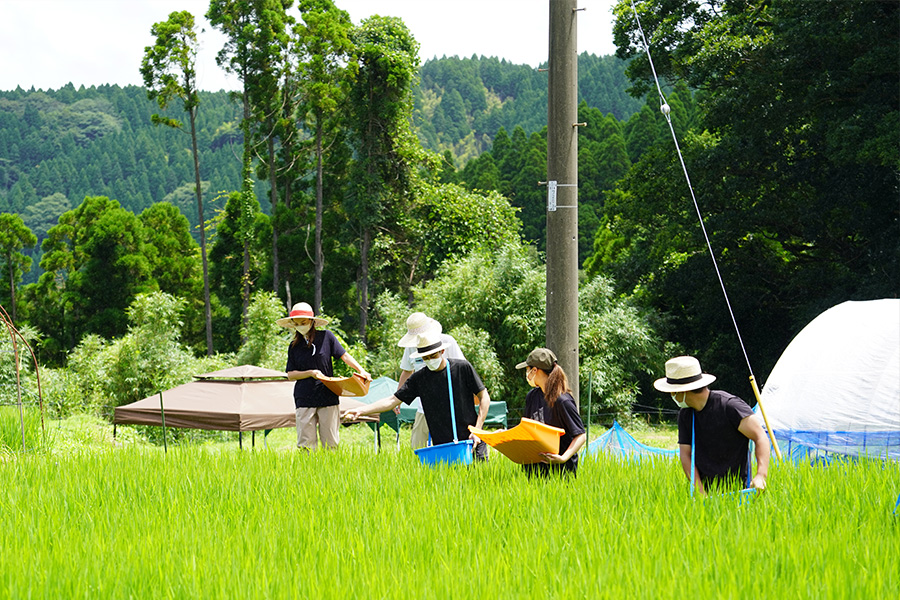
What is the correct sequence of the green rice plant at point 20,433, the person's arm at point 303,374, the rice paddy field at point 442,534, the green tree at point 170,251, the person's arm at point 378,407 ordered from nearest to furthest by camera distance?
the rice paddy field at point 442,534 → the person's arm at point 378,407 → the person's arm at point 303,374 → the green rice plant at point 20,433 → the green tree at point 170,251

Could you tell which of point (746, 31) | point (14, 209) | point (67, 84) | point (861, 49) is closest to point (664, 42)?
point (746, 31)

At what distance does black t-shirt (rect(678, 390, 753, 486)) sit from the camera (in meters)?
4.40

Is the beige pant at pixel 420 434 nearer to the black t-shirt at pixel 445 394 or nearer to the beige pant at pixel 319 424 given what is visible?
the beige pant at pixel 319 424

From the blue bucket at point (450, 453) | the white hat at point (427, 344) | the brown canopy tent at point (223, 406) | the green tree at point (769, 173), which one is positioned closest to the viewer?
the blue bucket at point (450, 453)

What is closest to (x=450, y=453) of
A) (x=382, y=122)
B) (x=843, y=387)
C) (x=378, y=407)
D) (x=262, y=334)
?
(x=378, y=407)

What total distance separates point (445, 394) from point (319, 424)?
1.68 m

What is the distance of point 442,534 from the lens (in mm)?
3854

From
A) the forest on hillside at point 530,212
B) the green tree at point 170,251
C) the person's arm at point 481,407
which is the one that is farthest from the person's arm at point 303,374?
the green tree at point 170,251

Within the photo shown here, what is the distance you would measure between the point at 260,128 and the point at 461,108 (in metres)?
109

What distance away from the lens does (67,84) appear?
130 metres

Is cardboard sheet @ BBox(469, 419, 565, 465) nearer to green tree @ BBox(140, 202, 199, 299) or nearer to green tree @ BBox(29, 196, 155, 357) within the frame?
green tree @ BBox(29, 196, 155, 357)

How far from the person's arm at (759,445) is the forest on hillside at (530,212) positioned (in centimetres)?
1092

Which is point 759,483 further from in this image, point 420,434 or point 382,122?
point 382,122

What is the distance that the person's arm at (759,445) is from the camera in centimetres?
421
